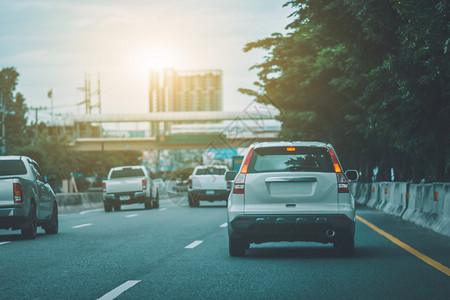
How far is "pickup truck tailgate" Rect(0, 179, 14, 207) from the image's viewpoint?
1532 centimetres

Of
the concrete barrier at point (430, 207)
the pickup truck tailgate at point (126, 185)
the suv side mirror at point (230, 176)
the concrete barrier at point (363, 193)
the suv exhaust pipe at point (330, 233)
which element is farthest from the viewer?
the concrete barrier at point (363, 193)

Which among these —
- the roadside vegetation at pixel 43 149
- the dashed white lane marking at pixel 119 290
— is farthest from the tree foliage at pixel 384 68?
the roadside vegetation at pixel 43 149

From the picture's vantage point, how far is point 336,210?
35.7 ft

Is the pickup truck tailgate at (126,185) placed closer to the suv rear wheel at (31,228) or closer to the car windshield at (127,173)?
the car windshield at (127,173)

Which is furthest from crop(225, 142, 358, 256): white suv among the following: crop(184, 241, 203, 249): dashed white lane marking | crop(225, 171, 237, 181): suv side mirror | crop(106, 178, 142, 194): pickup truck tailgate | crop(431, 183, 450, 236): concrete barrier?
crop(106, 178, 142, 194): pickup truck tailgate

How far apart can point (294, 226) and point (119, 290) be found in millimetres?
3342

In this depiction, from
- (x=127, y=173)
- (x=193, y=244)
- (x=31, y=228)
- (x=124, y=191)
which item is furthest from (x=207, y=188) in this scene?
(x=193, y=244)

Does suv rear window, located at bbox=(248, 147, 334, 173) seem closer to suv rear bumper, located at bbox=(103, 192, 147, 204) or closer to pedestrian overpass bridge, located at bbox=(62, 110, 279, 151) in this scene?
suv rear bumper, located at bbox=(103, 192, 147, 204)

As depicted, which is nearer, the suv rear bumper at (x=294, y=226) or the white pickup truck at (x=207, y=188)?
the suv rear bumper at (x=294, y=226)


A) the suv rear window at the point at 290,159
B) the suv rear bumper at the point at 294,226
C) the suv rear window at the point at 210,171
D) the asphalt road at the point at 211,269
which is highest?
the suv rear window at the point at 290,159

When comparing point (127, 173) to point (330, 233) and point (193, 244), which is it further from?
point (330, 233)

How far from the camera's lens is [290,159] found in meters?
11.2

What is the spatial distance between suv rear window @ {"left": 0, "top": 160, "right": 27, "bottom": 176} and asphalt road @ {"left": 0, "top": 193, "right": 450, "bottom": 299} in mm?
1507

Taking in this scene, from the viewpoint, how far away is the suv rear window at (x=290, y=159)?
11078mm
